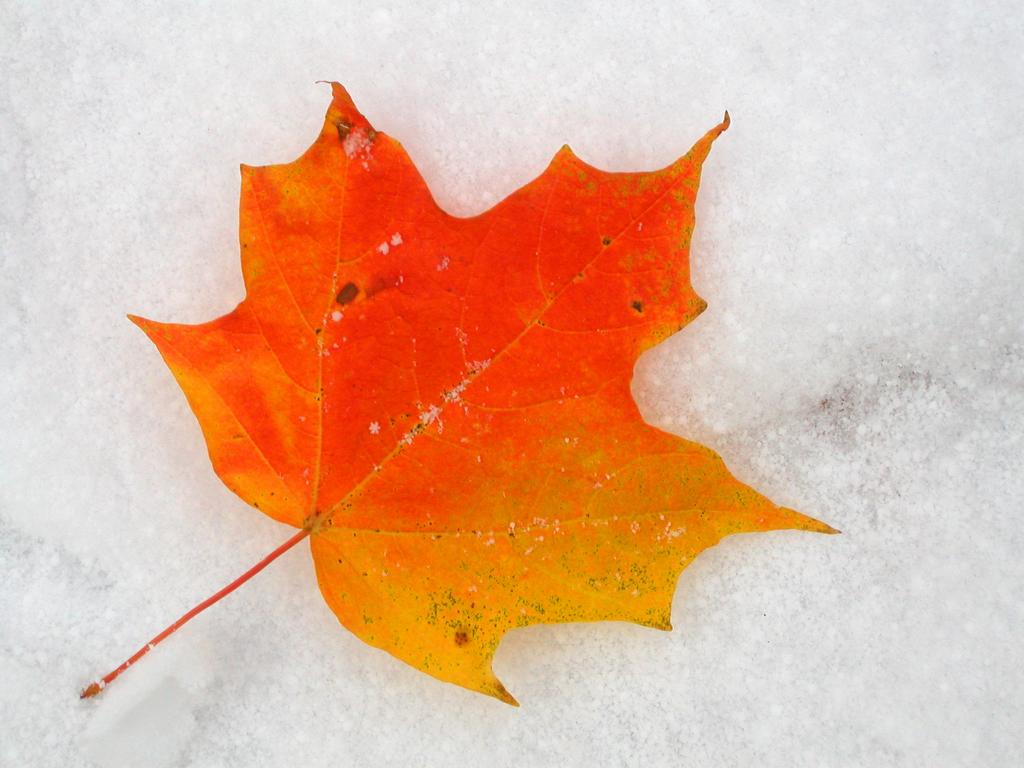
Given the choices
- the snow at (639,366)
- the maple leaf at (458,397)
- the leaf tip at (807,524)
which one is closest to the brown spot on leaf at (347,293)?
the maple leaf at (458,397)

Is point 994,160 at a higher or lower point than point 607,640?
higher

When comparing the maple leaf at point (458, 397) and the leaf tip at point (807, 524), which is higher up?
the maple leaf at point (458, 397)

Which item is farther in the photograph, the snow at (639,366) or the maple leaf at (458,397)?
the snow at (639,366)

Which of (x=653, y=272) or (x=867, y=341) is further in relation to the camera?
(x=867, y=341)

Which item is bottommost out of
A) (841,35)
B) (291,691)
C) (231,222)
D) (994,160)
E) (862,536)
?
(862,536)

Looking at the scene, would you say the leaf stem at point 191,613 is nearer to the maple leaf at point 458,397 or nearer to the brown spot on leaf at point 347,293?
the maple leaf at point 458,397

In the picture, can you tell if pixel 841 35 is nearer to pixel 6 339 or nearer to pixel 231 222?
pixel 231 222

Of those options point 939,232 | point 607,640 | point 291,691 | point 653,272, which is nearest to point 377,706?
point 291,691
